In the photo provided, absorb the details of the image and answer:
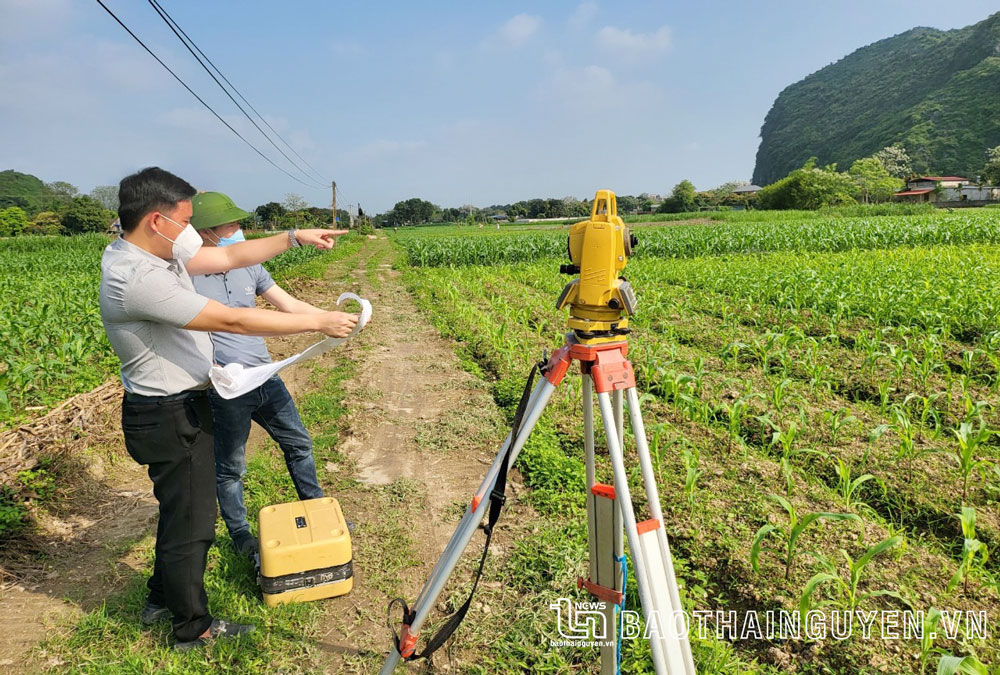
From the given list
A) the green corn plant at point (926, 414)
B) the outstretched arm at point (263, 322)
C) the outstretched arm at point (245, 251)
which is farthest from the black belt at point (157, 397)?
the green corn plant at point (926, 414)

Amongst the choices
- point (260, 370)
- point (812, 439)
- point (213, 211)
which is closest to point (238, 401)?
point (260, 370)

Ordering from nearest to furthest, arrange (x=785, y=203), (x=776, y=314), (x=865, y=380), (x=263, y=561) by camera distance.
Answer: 1. (x=263, y=561)
2. (x=865, y=380)
3. (x=776, y=314)
4. (x=785, y=203)

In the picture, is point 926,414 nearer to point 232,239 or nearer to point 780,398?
point 780,398

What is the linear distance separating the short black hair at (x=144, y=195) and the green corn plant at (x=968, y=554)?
147 inches

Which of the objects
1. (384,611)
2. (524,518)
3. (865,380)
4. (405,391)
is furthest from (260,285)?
(865,380)

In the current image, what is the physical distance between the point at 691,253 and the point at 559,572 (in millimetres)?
17612

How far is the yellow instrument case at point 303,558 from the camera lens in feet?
8.57

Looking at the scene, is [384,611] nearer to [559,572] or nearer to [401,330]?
[559,572]

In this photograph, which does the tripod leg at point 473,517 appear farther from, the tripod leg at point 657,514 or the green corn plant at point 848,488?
the green corn plant at point 848,488

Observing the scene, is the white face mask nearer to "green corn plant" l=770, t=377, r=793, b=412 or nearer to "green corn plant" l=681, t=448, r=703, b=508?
"green corn plant" l=681, t=448, r=703, b=508

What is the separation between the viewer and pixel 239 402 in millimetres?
2787

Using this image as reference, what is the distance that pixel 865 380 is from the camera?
523cm

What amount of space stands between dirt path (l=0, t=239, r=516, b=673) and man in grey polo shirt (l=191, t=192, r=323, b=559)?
2.05 feet

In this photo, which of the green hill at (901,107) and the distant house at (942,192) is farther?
the green hill at (901,107)
